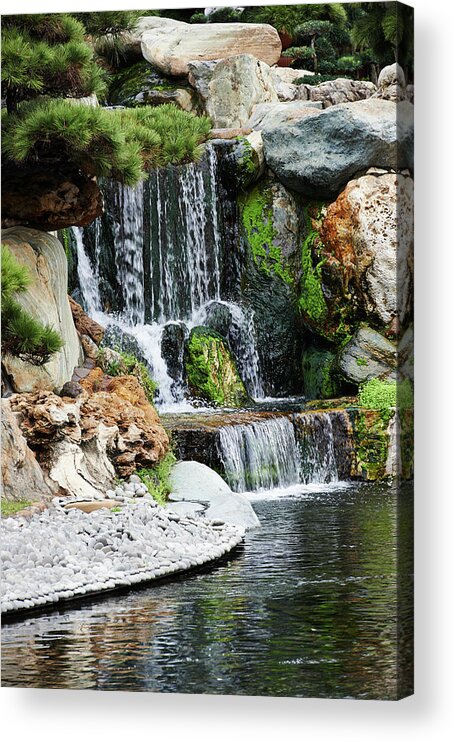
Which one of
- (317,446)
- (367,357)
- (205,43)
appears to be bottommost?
(317,446)

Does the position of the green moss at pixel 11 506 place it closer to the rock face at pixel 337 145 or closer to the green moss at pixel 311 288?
the green moss at pixel 311 288

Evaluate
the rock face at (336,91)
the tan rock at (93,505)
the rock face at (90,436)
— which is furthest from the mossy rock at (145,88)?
the tan rock at (93,505)

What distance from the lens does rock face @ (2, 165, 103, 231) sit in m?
5.89

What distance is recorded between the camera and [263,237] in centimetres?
610

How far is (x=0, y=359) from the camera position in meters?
5.75

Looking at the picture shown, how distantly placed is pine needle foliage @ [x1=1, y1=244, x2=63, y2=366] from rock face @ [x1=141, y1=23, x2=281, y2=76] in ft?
3.62

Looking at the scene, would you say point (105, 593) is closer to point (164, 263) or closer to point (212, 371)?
point (212, 371)

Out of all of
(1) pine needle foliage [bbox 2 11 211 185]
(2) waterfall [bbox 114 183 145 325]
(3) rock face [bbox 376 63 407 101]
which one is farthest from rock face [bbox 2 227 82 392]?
(3) rock face [bbox 376 63 407 101]

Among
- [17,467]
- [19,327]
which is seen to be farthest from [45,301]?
[17,467]

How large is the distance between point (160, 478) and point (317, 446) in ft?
2.36

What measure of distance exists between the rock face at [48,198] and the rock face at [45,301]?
7 centimetres

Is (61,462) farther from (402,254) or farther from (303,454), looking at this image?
(402,254)

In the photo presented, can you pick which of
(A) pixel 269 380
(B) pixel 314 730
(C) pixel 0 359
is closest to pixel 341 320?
(A) pixel 269 380

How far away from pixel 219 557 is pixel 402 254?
1507mm
